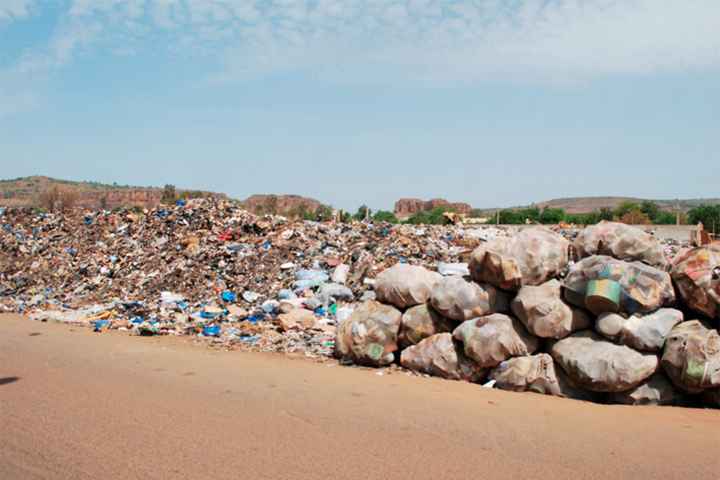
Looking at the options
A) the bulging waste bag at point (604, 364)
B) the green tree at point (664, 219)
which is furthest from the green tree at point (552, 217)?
the bulging waste bag at point (604, 364)

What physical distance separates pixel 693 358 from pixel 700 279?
588 mm

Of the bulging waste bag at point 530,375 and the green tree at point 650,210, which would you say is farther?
the green tree at point 650,210

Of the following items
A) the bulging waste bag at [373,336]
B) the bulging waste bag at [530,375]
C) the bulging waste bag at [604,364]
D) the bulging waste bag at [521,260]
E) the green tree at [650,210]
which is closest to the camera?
the bulging waste bag at [604,364]

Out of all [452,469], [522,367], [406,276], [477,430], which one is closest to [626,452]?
[477,430]

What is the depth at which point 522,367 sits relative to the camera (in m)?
4.35

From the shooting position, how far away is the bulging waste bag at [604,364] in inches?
154

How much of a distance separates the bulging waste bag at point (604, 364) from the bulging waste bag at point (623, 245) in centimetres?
72

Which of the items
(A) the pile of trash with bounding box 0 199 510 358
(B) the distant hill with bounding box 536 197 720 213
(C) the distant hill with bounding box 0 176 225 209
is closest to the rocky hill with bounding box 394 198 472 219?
(B) the distant hill with bounding box 536 197 720 213

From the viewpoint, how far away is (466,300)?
4742 mm

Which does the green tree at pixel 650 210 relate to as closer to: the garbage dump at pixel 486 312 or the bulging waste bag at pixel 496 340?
the garbage dump at pixel 486 312

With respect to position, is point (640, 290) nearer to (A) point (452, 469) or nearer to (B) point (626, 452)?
(B) point (626, 452)

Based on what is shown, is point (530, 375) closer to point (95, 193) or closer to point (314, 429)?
point (314, 429)

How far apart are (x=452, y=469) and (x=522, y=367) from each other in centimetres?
174

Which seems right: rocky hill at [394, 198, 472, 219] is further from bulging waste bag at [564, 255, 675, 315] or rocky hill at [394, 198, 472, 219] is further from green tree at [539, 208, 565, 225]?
bulging waste bag at [564, 255, 675, 315]
